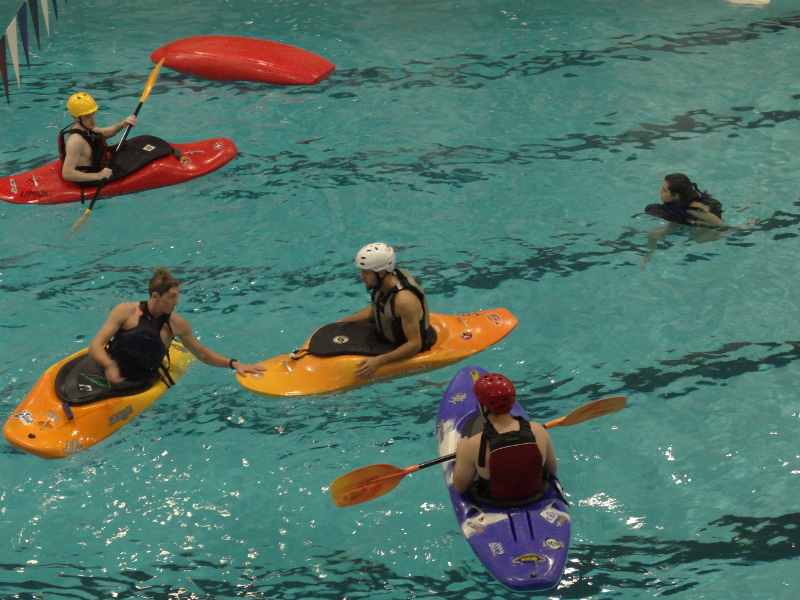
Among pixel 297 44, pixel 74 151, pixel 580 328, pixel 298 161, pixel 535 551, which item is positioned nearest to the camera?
pixel 535 551

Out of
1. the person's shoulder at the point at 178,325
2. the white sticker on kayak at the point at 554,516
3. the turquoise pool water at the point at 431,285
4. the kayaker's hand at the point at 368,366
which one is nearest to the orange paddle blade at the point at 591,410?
the turquoise pool water at the point at 431,285

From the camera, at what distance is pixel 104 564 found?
4387 mm

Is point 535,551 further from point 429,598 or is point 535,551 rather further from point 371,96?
point 371,96

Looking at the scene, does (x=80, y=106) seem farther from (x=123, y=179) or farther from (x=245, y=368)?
(x=245, y=368)

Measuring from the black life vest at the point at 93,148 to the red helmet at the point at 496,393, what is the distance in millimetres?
5072

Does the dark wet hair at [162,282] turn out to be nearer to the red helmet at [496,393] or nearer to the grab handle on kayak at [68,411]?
the grab handle on kayak at [68,411]

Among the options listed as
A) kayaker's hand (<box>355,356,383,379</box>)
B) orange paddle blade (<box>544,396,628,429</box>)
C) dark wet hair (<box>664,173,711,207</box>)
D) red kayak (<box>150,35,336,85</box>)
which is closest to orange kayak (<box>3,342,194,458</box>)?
kayaker's hand (<box>355,356,383,379</box>)

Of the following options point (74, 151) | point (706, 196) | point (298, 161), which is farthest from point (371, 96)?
point (706, 196)

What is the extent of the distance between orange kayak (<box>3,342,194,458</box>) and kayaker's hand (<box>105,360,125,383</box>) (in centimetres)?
12

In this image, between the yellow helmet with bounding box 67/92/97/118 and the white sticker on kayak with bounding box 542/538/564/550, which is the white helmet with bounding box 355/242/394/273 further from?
the yellow helmet with bounding box 67/92/97/118

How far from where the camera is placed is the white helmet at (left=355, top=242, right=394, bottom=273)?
500 cm

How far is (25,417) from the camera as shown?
4.86 meters

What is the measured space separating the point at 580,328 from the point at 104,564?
12.0 feet

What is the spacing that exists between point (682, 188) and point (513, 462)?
358 cm
